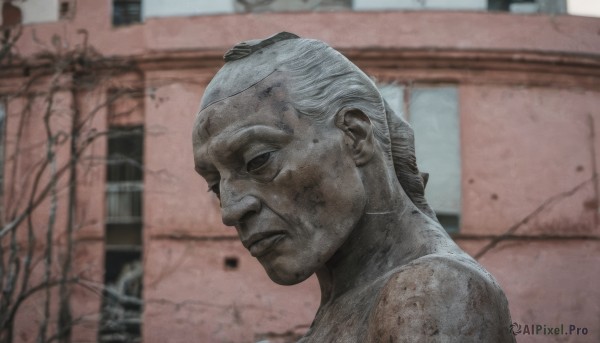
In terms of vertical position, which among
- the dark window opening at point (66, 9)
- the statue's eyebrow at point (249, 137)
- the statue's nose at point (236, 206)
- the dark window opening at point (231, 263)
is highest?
the dark window opening at point (66, 9)

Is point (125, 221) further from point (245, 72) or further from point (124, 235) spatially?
point (245, 72)

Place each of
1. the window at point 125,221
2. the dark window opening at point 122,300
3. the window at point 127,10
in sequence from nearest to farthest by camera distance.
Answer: the dark window opening at point 122,300 → the window at point 125,221 → the window at point 127,10

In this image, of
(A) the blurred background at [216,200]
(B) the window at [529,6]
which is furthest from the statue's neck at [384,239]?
(B) the window at [529,6]

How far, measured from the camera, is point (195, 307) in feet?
35.2

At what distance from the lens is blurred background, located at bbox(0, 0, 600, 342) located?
35.1 feet

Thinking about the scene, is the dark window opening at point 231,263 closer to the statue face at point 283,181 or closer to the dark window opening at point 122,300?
the dark window opening at point 122,300

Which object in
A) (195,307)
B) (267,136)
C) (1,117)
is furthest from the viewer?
(1,117)

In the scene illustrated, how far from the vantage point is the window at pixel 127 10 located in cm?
1212

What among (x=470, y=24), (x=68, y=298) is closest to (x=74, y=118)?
(x=68, y=298)

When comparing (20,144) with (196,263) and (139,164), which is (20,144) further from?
(196,263)

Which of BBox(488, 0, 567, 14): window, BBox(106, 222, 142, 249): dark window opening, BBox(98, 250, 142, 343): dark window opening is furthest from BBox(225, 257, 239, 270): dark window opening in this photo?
BBox(488, 0, 567, 14): window

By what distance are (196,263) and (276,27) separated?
10.1ft

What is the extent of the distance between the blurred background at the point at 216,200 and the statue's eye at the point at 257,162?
8669 mm

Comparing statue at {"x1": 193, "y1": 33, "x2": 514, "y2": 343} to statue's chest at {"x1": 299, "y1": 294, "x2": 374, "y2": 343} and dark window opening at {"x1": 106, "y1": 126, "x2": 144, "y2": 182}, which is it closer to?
statue's chest at {"x1": 299, "y1": 294, "x2": 374, "y2": 343}
